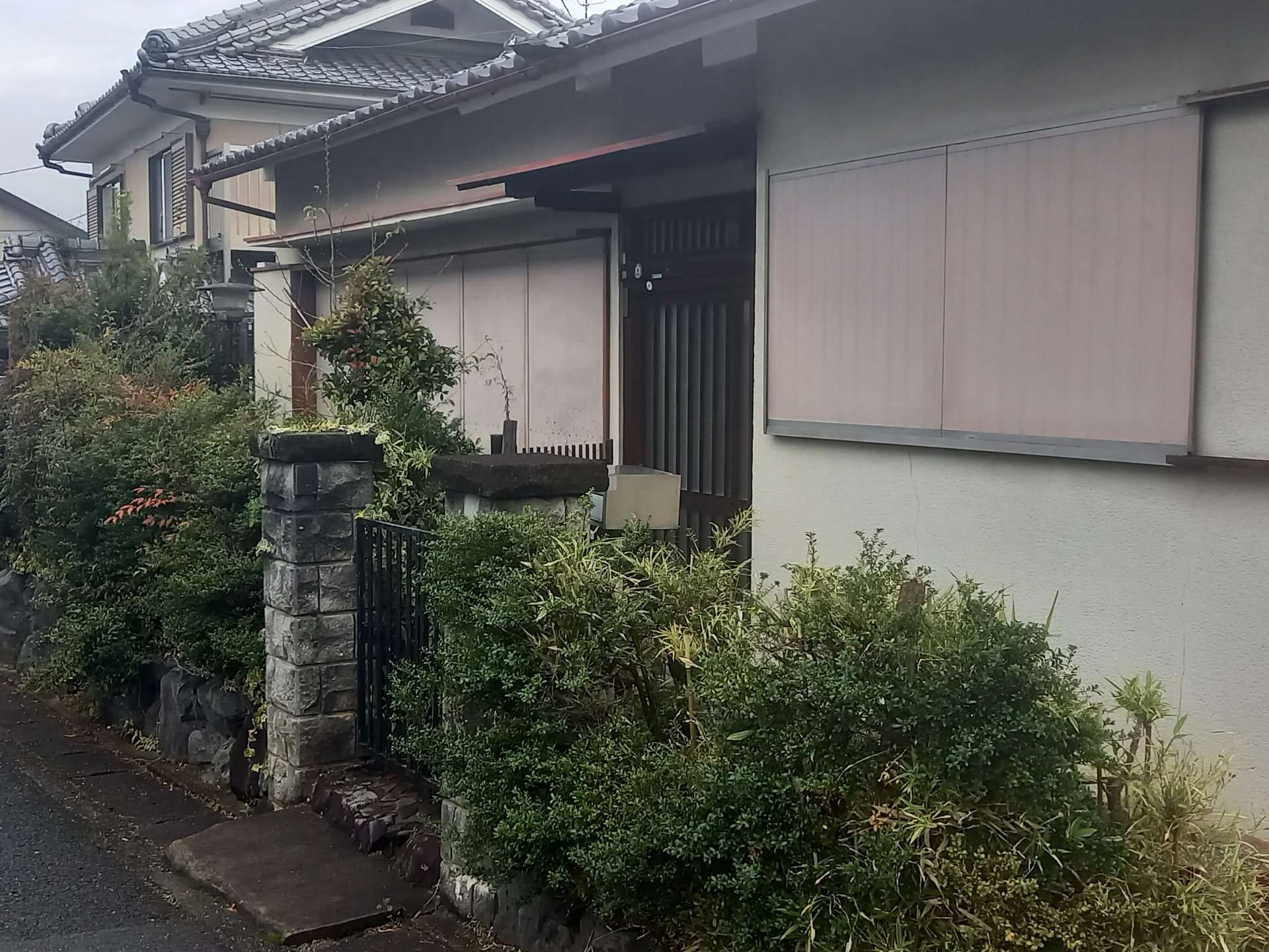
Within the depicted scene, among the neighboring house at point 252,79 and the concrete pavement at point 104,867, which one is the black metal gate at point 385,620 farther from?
the neighboring house at point 252,79

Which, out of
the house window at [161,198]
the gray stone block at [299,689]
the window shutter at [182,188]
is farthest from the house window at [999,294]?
the house window at [161,198]

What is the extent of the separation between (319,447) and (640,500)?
175 cm

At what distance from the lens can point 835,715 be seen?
10.8ft

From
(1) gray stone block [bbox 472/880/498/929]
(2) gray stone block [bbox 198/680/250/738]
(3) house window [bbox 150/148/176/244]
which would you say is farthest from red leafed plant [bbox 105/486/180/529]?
(3) house window [bbox 150/148/176/244]

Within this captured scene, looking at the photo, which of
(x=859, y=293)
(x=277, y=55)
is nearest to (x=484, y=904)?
(x=859, y=293)

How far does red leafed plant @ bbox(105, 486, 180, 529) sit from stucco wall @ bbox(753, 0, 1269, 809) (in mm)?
4320

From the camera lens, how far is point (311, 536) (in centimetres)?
637

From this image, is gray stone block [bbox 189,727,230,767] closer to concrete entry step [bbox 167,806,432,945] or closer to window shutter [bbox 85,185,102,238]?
concrete entry step [bbox 167,806,432,945]

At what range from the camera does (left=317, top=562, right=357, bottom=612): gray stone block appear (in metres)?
6.42

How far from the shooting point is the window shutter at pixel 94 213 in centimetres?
2377

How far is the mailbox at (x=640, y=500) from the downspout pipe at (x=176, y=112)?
11987mm

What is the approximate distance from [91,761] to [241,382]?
4.08 m

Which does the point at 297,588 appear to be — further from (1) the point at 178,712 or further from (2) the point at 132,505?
(2) the point at 132,505

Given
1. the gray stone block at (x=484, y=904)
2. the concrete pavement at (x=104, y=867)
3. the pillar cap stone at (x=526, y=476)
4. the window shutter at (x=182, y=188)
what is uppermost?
the window shutter at (x=182, y=188)
